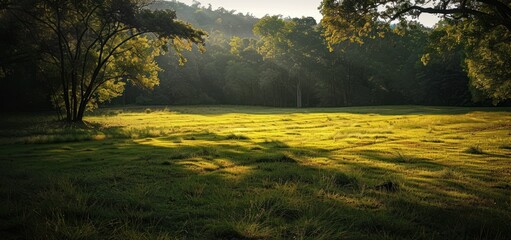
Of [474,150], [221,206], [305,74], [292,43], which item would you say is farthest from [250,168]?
[305,74]

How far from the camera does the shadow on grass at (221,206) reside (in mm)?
7101

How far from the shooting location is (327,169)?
13602 millimetres

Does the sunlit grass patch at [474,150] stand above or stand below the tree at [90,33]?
below

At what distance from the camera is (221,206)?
862 centimetres

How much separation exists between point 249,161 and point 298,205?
7020mm

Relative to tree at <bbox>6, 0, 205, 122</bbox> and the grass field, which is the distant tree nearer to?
tree at <bbox>6, 0, 205, 122</bbox>

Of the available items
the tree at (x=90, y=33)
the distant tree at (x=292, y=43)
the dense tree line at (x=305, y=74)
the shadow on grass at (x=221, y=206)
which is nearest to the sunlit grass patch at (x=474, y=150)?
the shadow on grass at (x=221, y=206)

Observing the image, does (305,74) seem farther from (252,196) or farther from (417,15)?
(252,196)

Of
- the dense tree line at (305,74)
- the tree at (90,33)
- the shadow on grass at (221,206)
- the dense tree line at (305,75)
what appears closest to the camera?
the shadow on grass at (221,206)

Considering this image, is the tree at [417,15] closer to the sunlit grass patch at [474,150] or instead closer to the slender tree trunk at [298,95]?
the sunlit grass patch at [474,150]

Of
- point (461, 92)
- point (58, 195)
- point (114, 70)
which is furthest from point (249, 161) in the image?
point (461, 92)

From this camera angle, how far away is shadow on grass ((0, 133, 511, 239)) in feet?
23.3

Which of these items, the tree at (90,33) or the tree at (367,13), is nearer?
the tree at (367,13)

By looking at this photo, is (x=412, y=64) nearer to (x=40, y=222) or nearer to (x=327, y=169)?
(x=327, y=169)
